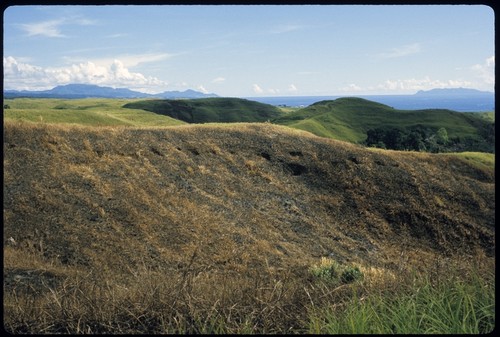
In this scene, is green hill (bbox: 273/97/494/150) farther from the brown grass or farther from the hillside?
the hillside

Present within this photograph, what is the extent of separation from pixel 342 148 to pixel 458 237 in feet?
43.5

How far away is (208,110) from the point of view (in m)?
173

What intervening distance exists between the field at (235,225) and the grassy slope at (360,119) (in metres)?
80.2

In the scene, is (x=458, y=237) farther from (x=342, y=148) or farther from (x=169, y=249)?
(x=169, y=249)

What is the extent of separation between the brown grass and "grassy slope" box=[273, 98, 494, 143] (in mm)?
78944

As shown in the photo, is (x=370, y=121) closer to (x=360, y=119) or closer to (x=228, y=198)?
(x=360, y=119)

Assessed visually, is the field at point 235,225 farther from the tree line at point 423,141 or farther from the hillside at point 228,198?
the tree line at point 423,141

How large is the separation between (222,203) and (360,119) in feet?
422

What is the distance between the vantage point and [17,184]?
2594 centimetres

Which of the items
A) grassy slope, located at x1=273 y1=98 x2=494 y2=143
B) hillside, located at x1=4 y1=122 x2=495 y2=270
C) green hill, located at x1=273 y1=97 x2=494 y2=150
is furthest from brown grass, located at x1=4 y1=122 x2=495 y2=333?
grassy slope, located at x1=273 y1=98 x2=494 y2=143

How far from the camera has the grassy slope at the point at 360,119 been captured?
127312 millimetres

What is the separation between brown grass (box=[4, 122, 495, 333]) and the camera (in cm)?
2148

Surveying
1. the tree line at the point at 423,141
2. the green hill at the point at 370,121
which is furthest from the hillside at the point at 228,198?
the green hill at the point at 370,121

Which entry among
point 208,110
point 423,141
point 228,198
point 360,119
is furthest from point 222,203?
point 208,110
